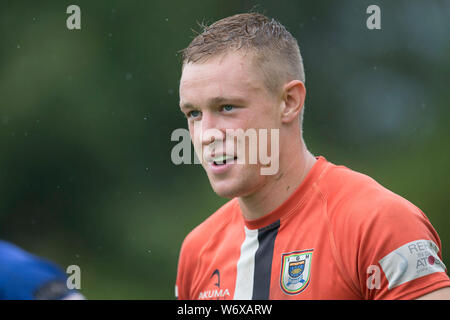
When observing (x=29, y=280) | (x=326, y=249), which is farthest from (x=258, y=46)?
(x=29, y=280)

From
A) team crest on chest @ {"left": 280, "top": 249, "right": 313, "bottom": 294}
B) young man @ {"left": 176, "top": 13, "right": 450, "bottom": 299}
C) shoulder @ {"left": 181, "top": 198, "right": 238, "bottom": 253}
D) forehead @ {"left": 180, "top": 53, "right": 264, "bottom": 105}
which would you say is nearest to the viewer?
young man @ {"left": 176, "top": 13, "right": 450, "bottom": 299}

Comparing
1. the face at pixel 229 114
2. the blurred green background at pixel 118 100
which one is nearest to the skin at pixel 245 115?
the face at pixel 229 114

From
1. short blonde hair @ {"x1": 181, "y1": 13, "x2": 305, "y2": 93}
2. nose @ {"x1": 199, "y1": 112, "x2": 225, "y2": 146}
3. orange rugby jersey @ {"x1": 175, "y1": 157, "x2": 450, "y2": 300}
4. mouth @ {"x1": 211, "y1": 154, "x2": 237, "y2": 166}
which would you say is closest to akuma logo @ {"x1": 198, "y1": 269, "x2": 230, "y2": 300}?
orange rugby jersey @ {"x1": 175, "y1": 157, "x2": 450, "y2": 300}

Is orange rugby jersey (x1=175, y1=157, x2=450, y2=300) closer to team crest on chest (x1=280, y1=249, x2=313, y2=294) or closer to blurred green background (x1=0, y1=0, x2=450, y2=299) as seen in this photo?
team crest on chest (x1=280, y1=249, x2=313, y2=294)

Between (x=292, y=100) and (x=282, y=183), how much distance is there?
15.7 inches

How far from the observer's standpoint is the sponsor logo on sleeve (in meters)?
2.69

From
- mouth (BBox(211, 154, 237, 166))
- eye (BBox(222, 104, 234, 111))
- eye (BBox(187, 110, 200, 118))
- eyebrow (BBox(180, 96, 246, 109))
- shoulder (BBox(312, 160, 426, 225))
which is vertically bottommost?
shoulder (BBox(312, 160, 426, 225))

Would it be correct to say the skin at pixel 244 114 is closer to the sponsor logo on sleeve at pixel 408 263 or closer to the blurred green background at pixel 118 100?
the sponsor logo on sleeve at pixel 408 263

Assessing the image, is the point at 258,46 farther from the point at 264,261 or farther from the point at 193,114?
the point at 264,261

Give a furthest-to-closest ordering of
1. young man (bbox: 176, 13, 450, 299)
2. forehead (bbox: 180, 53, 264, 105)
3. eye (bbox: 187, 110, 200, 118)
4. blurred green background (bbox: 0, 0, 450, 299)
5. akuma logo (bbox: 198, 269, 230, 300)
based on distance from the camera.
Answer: blurred green background (bbox: 0, 0, 450, 299), akuma logo (bbox: 198, 269, 230, 300), eye (bbox: 187, 110, 200, 118), forehead (bbox: 180, 53, 264, 105), young man (bbox: 176, 13, 450, 299)

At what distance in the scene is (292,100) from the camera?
3283 mm

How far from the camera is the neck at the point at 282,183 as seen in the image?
3.25 metres

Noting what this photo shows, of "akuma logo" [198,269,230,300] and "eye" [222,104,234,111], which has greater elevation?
"eye" [222,104,234,111]

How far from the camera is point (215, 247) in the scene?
12.0 ft
